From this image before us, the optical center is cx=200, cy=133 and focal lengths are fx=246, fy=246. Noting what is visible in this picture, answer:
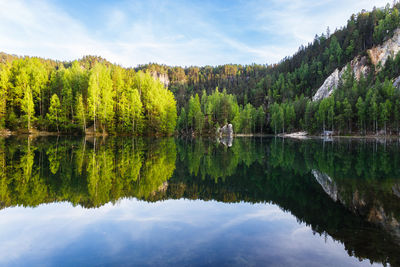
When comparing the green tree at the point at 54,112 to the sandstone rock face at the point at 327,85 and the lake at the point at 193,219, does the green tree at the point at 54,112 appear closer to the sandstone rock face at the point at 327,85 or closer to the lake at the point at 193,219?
the lake at the point at 193,219

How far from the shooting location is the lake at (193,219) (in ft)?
18.3

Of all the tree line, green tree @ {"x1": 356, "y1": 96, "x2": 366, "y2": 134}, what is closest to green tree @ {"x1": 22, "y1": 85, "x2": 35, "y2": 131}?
the tree line

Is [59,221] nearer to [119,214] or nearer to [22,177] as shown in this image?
[119,214]

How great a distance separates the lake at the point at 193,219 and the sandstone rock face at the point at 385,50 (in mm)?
130157

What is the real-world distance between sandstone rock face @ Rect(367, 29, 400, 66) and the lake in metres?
130

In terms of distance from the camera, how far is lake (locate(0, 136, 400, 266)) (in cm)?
558

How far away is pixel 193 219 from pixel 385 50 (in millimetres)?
145176

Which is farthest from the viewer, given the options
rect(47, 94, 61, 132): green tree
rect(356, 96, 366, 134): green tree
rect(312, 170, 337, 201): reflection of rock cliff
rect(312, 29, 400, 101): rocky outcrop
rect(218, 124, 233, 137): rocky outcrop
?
rect(312, 29, 400, 101): rocky outcrop

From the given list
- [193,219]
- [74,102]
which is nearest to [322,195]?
[193,219]

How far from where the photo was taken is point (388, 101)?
74.4 meters

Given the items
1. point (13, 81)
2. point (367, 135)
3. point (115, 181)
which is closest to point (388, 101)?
point (367, 135)

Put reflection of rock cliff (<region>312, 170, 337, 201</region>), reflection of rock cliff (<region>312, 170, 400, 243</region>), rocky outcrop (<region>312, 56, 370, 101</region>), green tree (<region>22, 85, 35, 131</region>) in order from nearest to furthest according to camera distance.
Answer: reflection of rock cliff (<region>312, 170, 400, 243</region>), reflection of rock cliff (<region>312, 170, 337, 201</region>), green tree (<region>22, 85, 35, 131</region>), rocky outcrop (<region>312, 56, 370, 101</region>)

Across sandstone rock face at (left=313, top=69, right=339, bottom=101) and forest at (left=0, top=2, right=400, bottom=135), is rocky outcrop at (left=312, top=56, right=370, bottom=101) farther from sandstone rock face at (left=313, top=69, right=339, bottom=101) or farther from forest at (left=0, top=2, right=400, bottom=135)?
forest at (left=0, top=2, right=400, bottom=135)

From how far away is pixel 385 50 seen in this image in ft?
380
